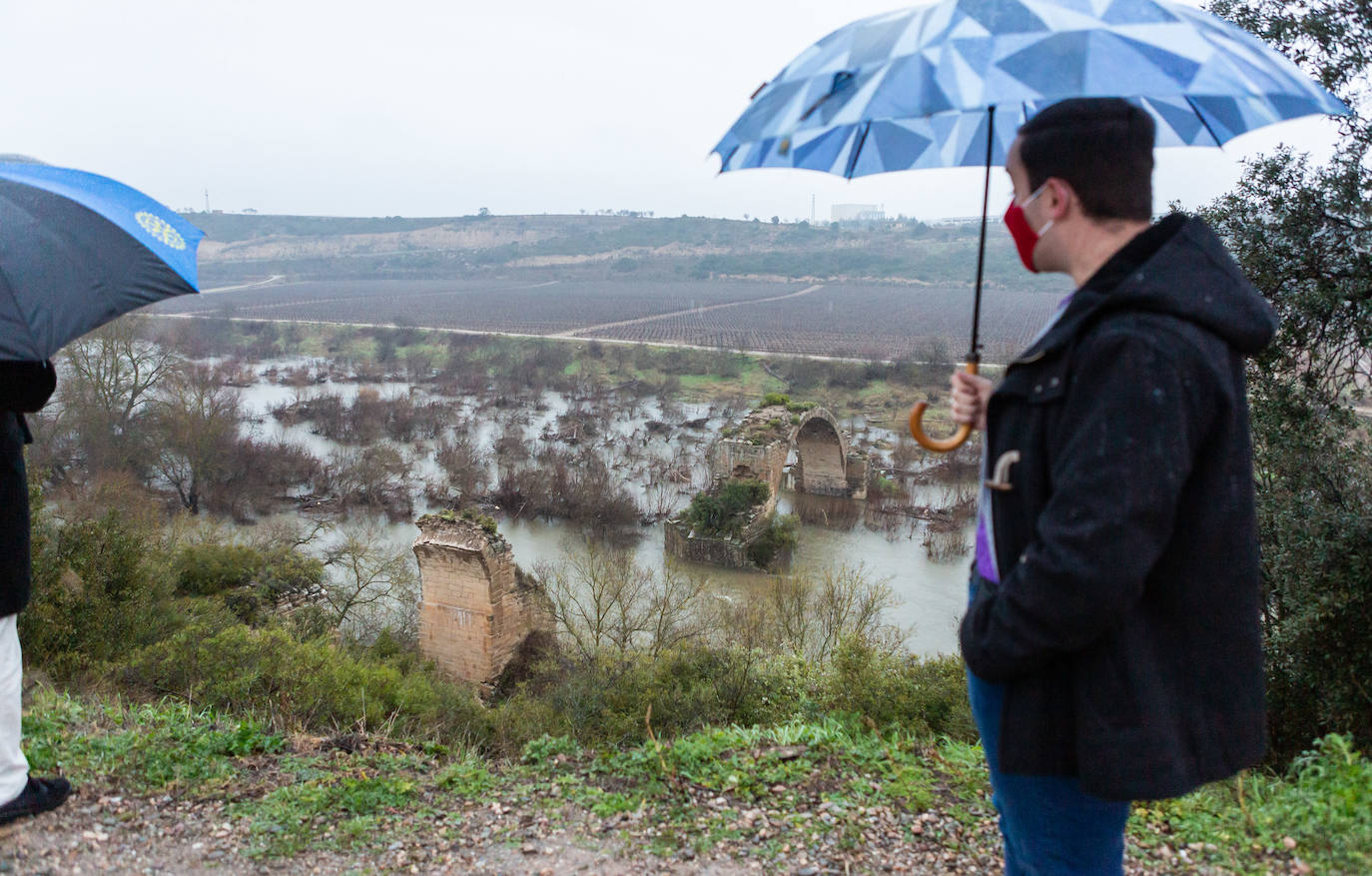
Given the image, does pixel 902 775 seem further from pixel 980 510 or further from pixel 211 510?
pixel 211 510

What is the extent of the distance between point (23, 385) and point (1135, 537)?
10.3 ft

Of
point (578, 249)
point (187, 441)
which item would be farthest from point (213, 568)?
point (578, 249)

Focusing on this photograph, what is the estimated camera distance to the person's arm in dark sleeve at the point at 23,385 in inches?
106

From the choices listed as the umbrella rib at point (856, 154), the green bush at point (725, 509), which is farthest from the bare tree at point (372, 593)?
the umbrella rib at point (856, 154)

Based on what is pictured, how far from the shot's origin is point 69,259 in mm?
2684

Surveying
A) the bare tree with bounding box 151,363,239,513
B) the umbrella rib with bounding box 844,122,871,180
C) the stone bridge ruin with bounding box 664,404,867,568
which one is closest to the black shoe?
the umbrella rib with bounding box 844,122,871,180

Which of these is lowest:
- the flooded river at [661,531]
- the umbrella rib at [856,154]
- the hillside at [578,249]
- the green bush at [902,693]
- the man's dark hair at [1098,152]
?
the flooded river at [661,531]

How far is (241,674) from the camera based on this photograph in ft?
21.9

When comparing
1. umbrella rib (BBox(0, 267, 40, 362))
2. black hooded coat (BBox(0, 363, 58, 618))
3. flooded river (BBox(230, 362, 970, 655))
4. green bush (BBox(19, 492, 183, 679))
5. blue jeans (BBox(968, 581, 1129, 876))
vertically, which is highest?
umbrella rib (BBox(0, 267, 40, 362))

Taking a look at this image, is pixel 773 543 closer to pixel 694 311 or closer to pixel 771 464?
pixel 771 464

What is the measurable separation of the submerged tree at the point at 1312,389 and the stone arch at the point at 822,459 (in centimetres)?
1948

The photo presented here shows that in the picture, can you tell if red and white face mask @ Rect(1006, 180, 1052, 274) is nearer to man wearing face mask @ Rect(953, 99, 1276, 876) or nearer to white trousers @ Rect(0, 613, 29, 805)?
man wearing face mask @ Rect(953, 99, 1276, 876)

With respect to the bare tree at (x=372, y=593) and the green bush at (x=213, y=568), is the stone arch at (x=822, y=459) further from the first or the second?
the green bush at (x=213, y=568)

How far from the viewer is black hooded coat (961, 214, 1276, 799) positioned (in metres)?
1.45
